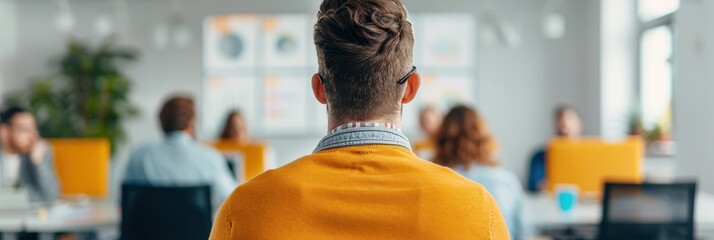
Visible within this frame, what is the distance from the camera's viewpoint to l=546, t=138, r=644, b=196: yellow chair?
4.64 meters

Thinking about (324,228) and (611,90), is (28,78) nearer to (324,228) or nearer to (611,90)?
(611,90)

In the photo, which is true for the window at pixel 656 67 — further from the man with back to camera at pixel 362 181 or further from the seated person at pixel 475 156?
the man with back to camera at pixel 362 181

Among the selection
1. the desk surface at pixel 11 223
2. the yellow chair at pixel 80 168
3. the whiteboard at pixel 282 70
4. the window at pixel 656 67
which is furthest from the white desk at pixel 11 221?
the whiteboard at pixel 282 70

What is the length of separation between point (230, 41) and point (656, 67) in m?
4.49

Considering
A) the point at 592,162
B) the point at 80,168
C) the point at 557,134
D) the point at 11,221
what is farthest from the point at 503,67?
the point at 11,221

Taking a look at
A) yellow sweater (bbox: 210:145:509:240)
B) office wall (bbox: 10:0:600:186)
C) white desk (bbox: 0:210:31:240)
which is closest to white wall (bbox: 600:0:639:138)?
office wall (bbox: 10:0:600:186)

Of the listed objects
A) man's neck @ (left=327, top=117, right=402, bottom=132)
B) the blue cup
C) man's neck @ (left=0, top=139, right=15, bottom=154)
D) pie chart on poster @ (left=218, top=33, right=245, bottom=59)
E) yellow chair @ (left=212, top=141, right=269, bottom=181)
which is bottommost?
the blue cup

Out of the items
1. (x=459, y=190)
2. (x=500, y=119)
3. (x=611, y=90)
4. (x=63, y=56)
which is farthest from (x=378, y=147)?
(x=63, y=56)

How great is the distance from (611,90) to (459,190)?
25.3 feet

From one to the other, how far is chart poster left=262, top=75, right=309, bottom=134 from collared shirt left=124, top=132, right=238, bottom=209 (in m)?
5.37

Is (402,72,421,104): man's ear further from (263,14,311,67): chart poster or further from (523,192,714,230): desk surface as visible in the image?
(263,14,311,67): chart poster

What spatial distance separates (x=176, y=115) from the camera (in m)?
4.18

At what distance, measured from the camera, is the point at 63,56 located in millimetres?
9719

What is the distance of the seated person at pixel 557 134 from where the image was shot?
6309mm
